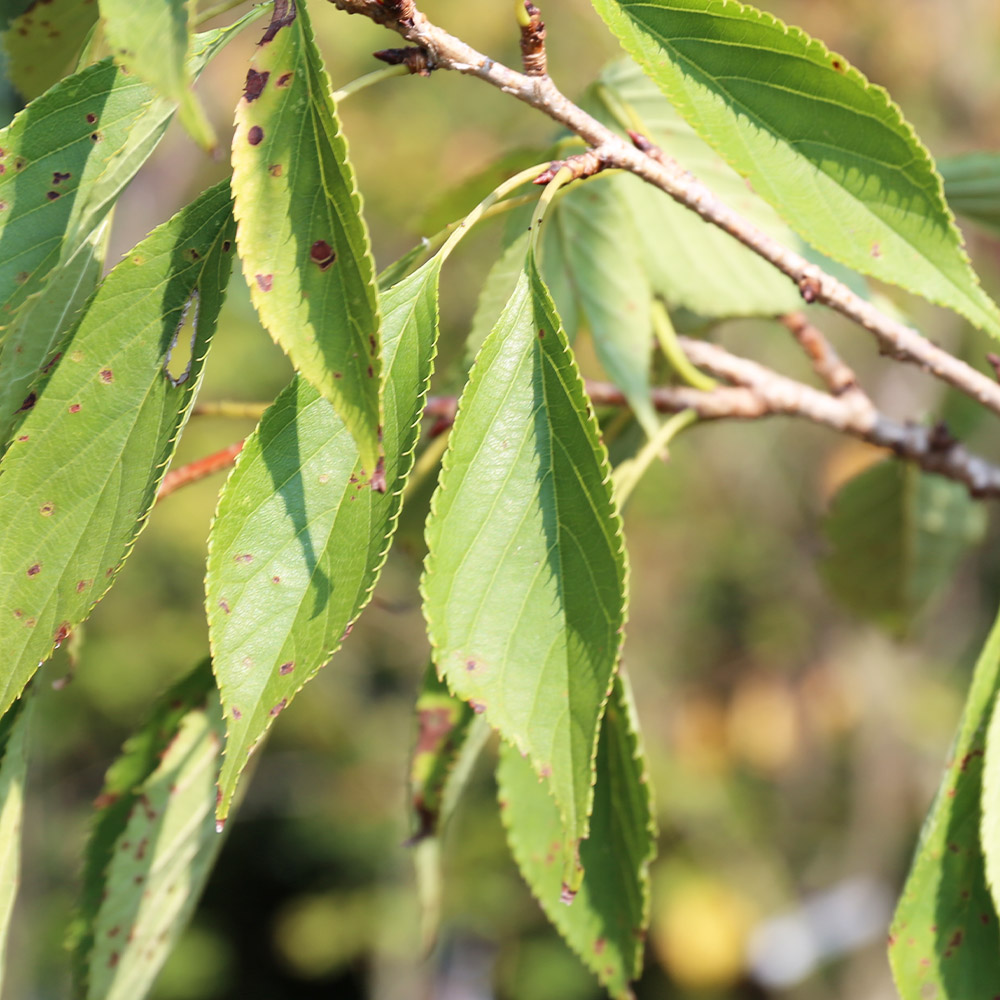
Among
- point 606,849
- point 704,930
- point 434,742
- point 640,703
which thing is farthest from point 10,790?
point 640,703

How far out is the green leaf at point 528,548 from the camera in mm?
474

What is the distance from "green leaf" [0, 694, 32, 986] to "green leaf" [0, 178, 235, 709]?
0.15 m

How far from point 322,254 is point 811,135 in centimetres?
32

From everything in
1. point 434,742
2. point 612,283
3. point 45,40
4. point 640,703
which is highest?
point 45,40

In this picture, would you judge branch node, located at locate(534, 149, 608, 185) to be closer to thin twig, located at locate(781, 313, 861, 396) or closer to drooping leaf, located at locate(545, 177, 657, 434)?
drooping leaf, located at locate(545, 177, 657, 434)

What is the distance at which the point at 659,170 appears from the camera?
1.87 feet

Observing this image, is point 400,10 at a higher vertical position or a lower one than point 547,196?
higher

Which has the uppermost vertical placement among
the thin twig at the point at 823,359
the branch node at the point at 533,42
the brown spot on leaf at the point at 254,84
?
the brown spot on leaf at the point at 254,84

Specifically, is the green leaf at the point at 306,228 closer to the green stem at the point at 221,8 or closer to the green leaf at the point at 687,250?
the green stem at the point at 221,8

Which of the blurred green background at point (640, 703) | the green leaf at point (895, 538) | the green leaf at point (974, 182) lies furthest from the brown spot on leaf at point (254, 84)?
the blurred green background at point (640, 703)

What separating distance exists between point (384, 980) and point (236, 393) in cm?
267

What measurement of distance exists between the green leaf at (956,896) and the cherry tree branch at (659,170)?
225 mm

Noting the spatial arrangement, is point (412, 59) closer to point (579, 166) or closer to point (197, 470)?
point (579, 166)

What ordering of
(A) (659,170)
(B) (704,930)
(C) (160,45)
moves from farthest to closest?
(B) (704,930) < (A) (659,170) < (C) (160,45)
